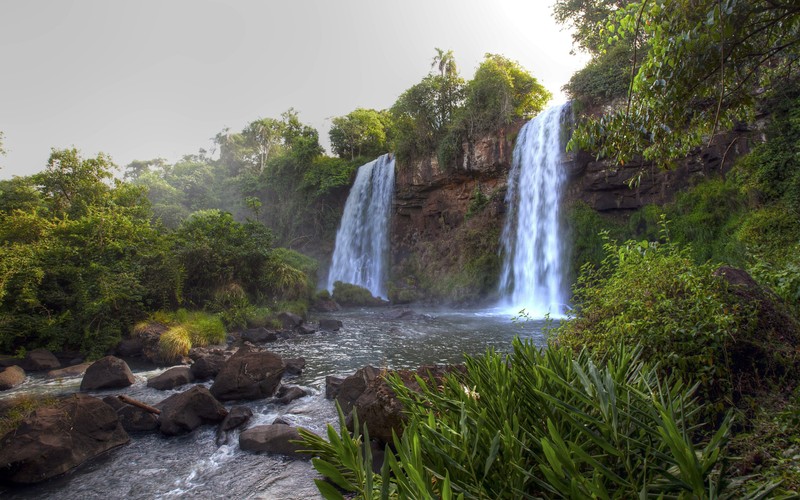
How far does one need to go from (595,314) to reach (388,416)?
2651mm

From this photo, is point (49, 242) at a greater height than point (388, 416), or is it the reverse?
point (49, 242)

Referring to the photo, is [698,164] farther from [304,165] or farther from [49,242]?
Answer: [304,165]

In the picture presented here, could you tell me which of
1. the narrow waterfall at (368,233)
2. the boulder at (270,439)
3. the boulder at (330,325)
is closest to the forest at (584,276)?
the boulder at (330,325)

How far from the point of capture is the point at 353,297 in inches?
840

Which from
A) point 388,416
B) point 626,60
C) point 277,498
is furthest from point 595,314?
point 626,60

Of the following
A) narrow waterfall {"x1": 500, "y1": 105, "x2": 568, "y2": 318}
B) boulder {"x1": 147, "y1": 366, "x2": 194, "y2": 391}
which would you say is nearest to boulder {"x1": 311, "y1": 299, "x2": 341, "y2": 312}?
narrow waterfall {"x1": 500, "y1": 105, "x2": 568, "y2": 318}

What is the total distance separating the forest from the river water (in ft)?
3.66

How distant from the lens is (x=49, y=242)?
11977mm

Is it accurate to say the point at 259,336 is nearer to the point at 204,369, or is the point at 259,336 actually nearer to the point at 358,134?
the point at 204,369

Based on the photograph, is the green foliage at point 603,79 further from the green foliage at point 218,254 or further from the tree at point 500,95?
the green foliage at point 218,254

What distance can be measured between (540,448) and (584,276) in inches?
173

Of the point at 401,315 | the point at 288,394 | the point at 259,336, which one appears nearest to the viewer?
the point at 288,394

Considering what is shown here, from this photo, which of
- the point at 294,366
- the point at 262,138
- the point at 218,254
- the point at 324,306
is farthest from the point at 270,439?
the point at 262,138

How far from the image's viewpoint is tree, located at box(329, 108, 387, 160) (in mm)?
33281
